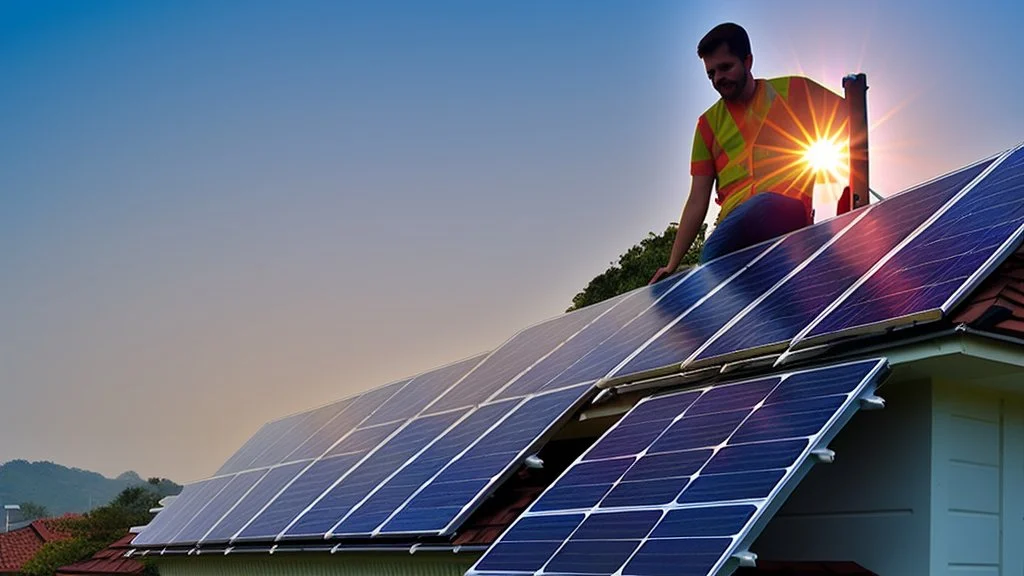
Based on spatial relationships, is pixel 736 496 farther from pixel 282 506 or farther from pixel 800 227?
pixel 282 506

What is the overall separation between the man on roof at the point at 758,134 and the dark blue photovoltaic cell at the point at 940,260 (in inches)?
144

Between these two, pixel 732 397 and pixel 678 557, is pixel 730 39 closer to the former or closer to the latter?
pixel 732 397

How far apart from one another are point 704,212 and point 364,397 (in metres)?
7.26

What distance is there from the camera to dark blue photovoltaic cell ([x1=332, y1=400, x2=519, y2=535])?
12.2 m

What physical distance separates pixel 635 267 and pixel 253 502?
26.8 m

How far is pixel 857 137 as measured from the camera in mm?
14492

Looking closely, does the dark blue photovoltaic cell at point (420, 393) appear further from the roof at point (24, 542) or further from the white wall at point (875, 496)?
the roof at point (24, 542)

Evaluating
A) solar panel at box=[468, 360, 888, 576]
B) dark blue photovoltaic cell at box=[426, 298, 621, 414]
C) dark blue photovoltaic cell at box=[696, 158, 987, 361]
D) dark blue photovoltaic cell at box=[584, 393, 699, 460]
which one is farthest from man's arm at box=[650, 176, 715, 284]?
solar panel at box=[468, 360, 888, 576]

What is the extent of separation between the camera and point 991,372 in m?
8.06

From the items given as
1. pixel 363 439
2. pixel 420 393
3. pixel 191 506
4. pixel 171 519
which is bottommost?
pixel 171 519

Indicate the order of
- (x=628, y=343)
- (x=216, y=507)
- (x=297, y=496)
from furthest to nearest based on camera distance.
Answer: (x=216, y=507), (x=297, y=496), (x=628, y=343)

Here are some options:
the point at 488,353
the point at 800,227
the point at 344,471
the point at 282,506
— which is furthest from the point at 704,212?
the point at 282,506

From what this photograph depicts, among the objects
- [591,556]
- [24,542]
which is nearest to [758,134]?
[591,556]

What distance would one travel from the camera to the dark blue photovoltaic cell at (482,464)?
11.0 m
